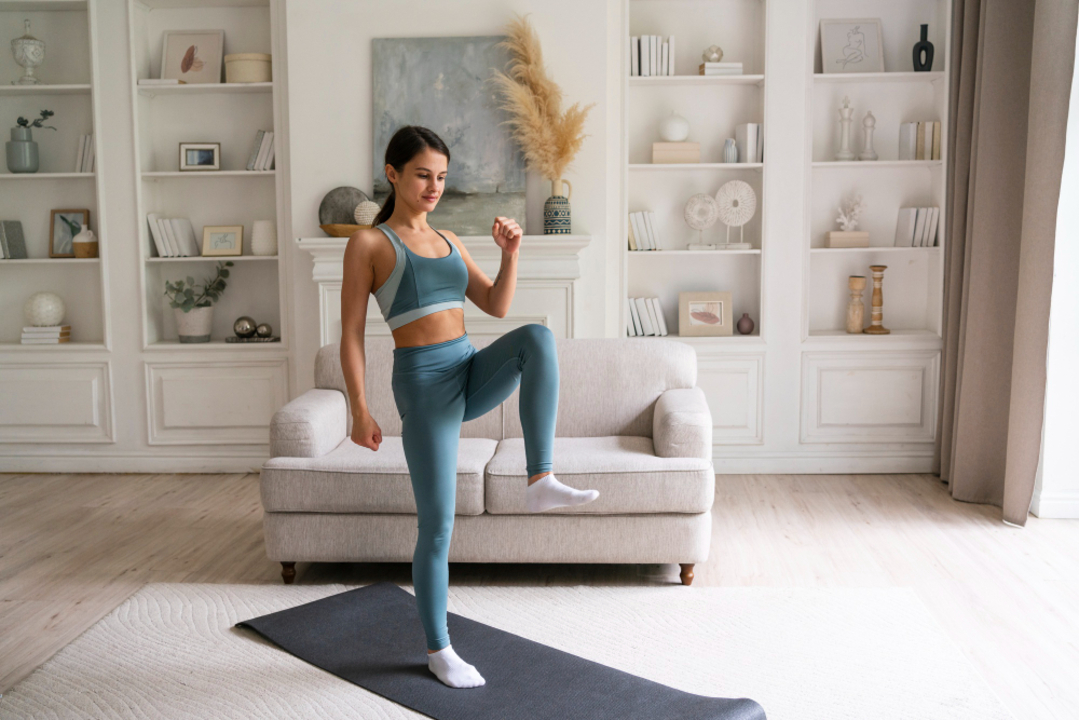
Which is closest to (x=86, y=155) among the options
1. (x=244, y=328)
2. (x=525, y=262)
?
(x=244, y=328)

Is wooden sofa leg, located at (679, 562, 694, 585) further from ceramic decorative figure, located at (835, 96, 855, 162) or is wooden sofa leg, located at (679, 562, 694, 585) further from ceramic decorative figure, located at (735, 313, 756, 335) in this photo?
ceramic decorative figure, located at (835, 96, 855, 162)

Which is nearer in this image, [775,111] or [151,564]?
[151,564]

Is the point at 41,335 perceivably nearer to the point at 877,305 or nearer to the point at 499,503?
the point at 499,503

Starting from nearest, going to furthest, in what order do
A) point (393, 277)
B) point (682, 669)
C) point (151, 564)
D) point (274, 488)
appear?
point (393, 277)
point (682, 669)
point (274, 488)
point (151, 564)

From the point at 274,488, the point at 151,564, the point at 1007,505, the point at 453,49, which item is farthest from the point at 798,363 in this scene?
the point at 151,564

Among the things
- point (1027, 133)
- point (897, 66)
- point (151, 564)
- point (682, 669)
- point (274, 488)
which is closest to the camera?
point (682, 669)

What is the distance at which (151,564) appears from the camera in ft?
10.9

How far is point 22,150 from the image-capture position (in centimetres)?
464

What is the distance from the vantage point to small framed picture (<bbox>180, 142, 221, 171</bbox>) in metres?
4.72

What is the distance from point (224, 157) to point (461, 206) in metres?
1.47

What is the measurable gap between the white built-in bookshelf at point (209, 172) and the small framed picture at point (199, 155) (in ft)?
0.20

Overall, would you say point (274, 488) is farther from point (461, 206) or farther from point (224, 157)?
point (224, 157)

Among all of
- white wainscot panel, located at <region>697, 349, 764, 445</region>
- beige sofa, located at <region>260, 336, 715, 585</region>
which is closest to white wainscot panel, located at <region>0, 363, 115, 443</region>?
beige sofa, located at <region>260, 336, 715, 585</region>

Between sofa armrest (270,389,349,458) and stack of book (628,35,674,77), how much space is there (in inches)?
97.6
